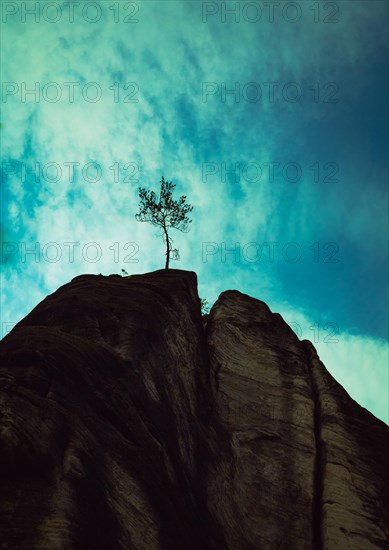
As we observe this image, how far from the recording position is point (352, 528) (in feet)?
60.0

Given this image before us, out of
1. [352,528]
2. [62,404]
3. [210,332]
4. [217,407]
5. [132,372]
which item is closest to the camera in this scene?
[62,404]

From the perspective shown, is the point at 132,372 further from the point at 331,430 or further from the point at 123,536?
the point at 331,430

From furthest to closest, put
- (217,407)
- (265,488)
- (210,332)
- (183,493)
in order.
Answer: (210,332) < (217,407) < (265,488) < (183,493)

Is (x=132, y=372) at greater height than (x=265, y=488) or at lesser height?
greater

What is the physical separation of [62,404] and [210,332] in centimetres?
1362

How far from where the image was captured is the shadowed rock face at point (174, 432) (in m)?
11.7

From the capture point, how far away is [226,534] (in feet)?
54.0

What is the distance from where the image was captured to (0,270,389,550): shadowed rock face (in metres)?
11.7

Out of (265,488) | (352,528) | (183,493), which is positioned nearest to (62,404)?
(183,493)

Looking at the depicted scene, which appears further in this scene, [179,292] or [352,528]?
[179,292]

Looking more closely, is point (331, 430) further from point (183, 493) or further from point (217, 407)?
point (183, 493)

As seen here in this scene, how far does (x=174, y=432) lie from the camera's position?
17.2m

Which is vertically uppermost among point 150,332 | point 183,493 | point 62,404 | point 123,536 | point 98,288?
point 98,288

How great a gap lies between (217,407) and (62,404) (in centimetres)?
959
